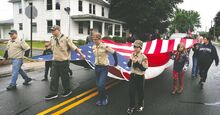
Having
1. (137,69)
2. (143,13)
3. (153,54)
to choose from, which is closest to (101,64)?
(137,69)

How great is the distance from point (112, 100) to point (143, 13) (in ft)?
119

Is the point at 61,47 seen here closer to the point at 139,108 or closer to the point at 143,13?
the point at 139,108

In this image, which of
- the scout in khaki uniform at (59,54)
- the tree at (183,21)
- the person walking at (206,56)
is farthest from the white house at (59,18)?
the tree at (183,21)

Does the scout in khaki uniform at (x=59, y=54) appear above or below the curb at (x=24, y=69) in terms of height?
above

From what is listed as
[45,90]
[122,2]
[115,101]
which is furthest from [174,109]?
[122,2]

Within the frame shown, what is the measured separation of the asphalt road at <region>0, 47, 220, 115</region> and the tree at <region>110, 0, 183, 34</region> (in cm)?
3336

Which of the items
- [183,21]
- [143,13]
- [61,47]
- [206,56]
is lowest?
[206,56]

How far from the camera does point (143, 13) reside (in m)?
41.4

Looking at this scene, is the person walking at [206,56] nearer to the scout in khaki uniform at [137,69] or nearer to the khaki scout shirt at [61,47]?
the scout in khaki uniform at [137,69]

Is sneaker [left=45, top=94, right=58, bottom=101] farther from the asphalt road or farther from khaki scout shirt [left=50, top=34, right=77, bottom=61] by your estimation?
khaki scout shirt [left=50, top=34, right=77, bottom=61]

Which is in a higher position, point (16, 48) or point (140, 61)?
point (16, 48)

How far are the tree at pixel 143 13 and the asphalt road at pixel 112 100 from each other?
33.4 metres

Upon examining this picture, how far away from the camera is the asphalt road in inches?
223

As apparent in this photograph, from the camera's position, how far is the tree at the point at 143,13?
136 ft
